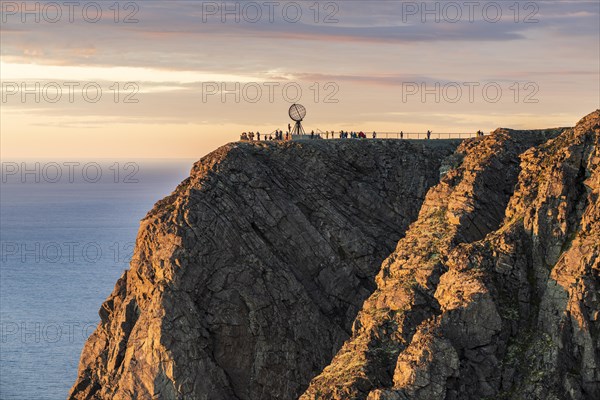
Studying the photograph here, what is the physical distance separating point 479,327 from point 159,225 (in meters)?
38.5

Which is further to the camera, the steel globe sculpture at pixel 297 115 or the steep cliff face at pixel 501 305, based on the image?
the steel globe sculpture at pixel 297 115

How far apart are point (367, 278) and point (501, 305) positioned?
109 feet

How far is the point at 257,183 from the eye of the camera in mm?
124875

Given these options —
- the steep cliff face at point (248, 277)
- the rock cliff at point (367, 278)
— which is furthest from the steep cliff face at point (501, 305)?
the steep cliff face at point (248, 277)

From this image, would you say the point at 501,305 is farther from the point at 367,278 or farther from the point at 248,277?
the point at 367,278

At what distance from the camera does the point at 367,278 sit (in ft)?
409

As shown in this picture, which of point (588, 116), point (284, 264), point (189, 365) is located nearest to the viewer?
point (588, 116)

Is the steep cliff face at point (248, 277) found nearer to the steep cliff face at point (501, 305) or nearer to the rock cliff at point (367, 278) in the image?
the rock cliff at point (367, 278)

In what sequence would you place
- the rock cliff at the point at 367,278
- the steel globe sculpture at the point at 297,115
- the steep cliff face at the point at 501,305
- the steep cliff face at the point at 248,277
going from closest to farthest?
the steep cliff face at the point at 501,305 < the rock cliff at the point at 367,278 < the steep cliff face at the point at 248,277 < the steel globe sculpture at the point at 297,115

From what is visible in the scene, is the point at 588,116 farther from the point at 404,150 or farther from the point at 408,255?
the point at 404,150

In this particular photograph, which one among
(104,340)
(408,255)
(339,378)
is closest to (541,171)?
(408,255)

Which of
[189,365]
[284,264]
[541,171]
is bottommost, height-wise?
[189,365]

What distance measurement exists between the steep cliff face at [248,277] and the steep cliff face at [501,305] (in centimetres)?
1756

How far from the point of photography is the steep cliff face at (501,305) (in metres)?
88.3
